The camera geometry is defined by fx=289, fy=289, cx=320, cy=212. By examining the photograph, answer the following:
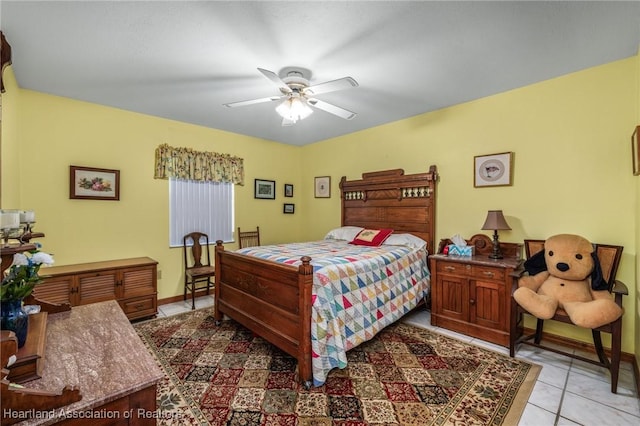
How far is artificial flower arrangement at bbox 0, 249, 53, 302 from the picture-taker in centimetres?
102

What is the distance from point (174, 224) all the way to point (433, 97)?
151 inches

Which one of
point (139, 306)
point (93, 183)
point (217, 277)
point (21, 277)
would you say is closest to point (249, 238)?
point (217, 277)

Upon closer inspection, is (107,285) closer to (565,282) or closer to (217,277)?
(217,277)

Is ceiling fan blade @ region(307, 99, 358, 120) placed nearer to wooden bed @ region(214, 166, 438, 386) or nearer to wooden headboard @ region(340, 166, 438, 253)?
wooden bed @ region(214, 166, 438, 386)

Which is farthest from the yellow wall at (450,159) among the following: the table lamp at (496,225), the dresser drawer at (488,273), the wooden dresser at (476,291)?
the dresser drawer at (488,273)

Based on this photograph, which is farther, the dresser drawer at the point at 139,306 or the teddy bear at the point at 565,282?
the dresser drawer at the point at 139,306

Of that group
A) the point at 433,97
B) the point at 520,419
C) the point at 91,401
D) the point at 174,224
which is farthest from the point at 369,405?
the point at 174,224

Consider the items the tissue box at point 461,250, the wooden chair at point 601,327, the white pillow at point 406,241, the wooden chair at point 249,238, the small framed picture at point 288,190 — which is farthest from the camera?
the small framed picture at point 288,190

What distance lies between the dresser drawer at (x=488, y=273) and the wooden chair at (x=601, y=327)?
0.16m

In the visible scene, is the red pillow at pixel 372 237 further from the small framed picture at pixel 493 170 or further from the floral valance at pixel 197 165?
the floral valance at pixel 197 165

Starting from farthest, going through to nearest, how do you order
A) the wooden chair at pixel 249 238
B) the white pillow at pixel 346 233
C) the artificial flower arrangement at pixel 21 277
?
the wooden chair at pixel 249 238 → the white pillow at pixel 346 233 → the artificial flower arrangement at pixel 21 277

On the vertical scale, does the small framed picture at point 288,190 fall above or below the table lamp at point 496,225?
above

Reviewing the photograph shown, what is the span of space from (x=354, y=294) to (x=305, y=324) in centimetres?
56

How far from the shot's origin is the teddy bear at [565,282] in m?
2.36
